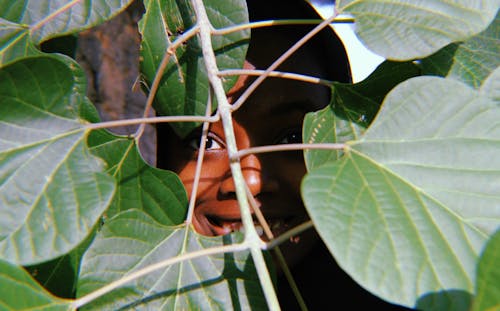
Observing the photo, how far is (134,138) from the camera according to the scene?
80cm

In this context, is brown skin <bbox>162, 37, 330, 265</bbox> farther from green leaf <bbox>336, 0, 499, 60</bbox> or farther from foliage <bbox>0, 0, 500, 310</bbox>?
green leaf <bbox>336, 0, 499, 60</bbox>

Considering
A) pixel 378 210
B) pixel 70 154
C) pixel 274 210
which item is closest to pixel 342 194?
pixel 378 210

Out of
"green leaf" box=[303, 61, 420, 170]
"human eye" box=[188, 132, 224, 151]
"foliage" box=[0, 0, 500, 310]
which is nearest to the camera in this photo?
"foliage" box=[0, 0, 500, 310]

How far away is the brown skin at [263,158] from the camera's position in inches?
37.8

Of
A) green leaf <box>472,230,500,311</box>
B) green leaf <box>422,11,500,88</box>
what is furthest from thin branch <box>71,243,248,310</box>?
green leaf <box>422,11,500,88</box>

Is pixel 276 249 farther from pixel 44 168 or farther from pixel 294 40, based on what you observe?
pixel 294 40

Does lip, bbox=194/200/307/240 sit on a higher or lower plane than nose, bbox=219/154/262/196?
lower

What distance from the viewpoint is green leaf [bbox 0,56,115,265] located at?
561 millimetres

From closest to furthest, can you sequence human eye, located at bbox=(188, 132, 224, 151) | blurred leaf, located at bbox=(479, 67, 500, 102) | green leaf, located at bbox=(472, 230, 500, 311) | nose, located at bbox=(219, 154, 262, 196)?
green leaf, located at bbox=(472, 230, 500, 311) → blurred leaf, located at bbox=(479, 67, 500, 102) → nose, located at bbox=(219, 154, 262, 196) → human eye, located at bbox=(188, 132, 224, 151)

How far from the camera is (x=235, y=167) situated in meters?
0.60

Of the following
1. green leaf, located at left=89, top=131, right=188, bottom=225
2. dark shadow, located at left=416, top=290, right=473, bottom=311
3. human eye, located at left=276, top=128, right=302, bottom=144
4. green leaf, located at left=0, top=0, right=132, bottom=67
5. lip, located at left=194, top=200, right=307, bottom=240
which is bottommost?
lip, located at left=194, top=200, right=307, bottom=240

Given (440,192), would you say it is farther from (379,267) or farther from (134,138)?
(134,138)

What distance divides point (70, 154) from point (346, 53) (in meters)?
0.70

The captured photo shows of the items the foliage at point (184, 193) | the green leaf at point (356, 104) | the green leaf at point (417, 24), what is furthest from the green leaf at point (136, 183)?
the green leaf at point (417, 24)
